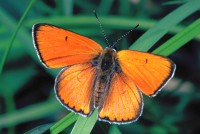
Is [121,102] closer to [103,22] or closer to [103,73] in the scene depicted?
[103,73]

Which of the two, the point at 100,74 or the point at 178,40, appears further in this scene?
the point at 100,74

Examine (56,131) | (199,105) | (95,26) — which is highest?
(95,26)

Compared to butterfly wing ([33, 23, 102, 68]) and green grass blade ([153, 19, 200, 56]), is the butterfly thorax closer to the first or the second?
butterfly wing ([33, 23, 102, 68])

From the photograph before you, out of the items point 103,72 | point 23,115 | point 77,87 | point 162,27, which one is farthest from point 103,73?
point 23,115

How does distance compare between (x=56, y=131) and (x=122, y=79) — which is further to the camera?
(x=122, y=79)

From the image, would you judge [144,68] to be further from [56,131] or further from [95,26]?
[95,26]

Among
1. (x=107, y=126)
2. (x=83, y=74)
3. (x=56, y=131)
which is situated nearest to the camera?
(x=56, y=131)

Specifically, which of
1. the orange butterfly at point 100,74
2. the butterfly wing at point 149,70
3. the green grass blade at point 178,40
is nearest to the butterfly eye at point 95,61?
the orange butterfly at point 100,74

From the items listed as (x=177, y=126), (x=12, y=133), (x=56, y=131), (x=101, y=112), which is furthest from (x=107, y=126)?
(x=177, y=126)
